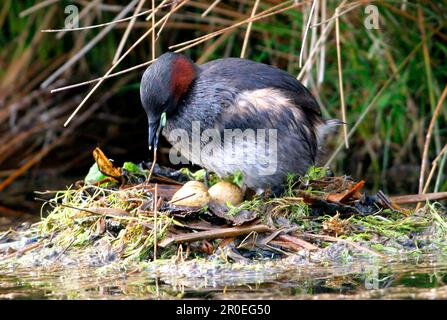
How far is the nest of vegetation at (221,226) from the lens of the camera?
502 cm

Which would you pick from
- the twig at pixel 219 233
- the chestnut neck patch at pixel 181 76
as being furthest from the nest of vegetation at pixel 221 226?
the chestnut neck patch at pixel 181 76

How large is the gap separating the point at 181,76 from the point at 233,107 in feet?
1.38

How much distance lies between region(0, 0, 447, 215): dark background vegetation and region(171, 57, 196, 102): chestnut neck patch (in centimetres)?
148

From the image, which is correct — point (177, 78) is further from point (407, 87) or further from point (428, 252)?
point (407, 87)

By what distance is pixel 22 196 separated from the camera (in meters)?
8.34

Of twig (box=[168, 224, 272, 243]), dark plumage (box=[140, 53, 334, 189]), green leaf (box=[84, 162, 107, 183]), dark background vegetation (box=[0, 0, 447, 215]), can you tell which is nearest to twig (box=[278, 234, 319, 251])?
twig (box=[168, 224, 272, 243])

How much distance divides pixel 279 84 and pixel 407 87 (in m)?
2.33

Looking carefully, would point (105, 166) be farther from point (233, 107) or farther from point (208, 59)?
point (208, 59)

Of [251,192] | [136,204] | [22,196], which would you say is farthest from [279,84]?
[22,196]

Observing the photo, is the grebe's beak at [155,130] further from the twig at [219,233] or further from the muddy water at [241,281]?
the muddy water at [241,281]

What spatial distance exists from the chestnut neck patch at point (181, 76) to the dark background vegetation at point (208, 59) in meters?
1.48

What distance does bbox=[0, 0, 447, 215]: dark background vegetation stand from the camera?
7.74m

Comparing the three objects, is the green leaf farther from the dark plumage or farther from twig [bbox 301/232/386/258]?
twig [bbox 301/232/386/258]

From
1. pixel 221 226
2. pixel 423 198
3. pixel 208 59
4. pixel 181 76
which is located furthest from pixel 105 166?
pixel 208 59
